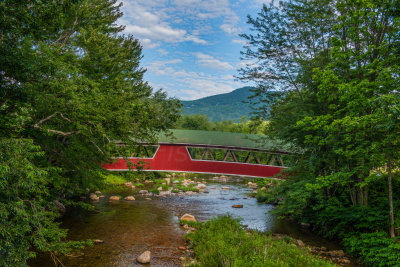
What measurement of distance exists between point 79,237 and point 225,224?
180 inches

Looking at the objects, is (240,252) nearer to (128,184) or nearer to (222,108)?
(128,184)

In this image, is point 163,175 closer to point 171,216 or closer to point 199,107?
point 171,216

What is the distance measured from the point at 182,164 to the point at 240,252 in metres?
10.2

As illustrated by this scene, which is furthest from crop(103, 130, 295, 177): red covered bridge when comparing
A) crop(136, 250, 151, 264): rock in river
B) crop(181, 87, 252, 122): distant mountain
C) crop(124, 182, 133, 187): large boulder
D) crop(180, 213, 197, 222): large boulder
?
crop(181, 87, 252, 122): distant mountain

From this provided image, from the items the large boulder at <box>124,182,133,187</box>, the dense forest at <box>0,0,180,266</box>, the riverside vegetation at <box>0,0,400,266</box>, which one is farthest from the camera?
the large boulder at <box>124,182,133,187</box>

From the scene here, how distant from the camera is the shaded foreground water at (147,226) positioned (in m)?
6.89

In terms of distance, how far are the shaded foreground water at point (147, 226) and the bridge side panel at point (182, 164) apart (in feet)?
5.07

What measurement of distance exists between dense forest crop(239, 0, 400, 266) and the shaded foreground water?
137cm

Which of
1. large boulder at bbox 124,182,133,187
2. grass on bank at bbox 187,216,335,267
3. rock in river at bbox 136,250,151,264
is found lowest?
large boulder at bbox 124,182,133,187

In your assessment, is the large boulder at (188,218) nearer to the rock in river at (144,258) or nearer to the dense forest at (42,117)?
the rock in river at (144,258)

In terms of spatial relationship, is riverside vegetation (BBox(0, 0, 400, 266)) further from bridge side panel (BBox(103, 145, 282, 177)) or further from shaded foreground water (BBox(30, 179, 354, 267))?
bridge side panel (BBox(103, 145, 282, 177))

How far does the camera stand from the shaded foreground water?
22.6ft

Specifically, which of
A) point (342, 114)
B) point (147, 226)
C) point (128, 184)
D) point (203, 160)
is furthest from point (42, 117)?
point (128, 184)

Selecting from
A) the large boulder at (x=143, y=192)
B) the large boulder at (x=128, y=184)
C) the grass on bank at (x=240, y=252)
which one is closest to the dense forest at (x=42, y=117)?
the grass on bank at (x=240, y=252)
